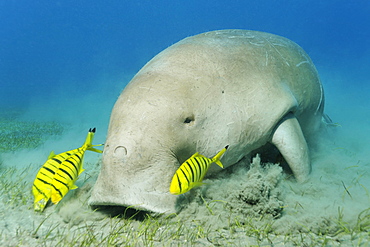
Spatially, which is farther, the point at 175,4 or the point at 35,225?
the point at 175,4

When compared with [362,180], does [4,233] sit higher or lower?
higher

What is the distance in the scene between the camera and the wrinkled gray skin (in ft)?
7.88

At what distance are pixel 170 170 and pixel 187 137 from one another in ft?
1.38

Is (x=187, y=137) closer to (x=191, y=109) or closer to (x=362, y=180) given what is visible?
(x=191, y=109)

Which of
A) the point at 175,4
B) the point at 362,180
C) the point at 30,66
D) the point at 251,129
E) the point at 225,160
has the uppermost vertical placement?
the point at 175,4

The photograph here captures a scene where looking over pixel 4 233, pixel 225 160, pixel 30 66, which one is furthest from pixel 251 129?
pixel 30 66

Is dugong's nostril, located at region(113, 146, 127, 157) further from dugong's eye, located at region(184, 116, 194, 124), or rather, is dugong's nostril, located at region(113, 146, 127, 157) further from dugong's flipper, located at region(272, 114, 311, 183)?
dugong's flipper, located at region(272, 114, 311, 183)

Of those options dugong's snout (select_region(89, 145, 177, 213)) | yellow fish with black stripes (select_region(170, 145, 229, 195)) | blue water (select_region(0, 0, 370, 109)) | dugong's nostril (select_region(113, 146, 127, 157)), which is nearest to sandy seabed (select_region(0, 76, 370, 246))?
dugong's snout (select_region(89, 145, 177, 213))

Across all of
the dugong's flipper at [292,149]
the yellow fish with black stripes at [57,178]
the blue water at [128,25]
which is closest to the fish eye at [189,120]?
the yellow fish with black stripes at [57,178]

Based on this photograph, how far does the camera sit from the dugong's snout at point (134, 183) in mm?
2340

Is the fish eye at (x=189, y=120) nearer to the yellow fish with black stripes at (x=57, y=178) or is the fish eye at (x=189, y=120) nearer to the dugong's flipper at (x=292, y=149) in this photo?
the yellow fish with black stripes at (x=57, y=178)

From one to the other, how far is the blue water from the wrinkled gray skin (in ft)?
323

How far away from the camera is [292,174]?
3570 mm

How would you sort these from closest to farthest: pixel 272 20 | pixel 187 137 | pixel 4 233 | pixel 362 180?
pixel 4 233, pixel 187 137, pixel 362 180, pixel 272 20
